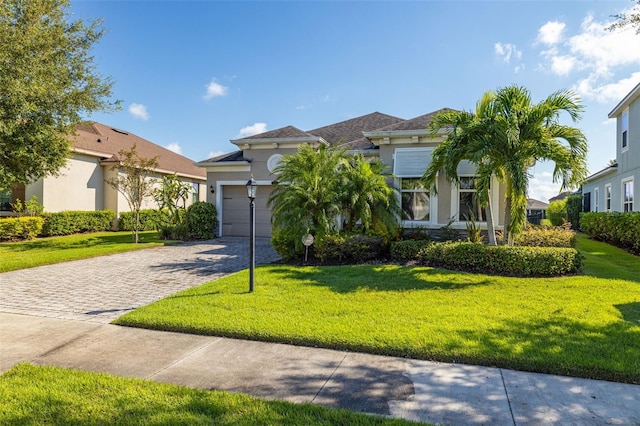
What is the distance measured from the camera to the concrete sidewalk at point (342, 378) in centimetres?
294

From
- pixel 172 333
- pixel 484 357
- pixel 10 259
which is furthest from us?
pixel 10 259

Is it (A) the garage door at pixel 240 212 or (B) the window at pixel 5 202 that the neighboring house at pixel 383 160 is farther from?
(B) the window at pixel 5 202

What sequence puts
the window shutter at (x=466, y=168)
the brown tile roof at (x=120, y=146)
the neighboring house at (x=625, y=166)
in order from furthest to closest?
the brown tile roof at (x=120, y=146) < the neighboring house at (x=625, y=166) < the window shutter at (x=466, y=168)

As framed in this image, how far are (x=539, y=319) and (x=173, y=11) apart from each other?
43.7ft

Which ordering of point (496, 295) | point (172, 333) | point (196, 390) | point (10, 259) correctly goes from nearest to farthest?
point (196, 390), point (172, 333), point (496, 295), point (10, 259)

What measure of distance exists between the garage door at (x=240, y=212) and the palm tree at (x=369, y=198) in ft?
21.8

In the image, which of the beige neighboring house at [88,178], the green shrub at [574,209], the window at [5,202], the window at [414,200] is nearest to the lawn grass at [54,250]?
the beige neighboring house at [88,178]

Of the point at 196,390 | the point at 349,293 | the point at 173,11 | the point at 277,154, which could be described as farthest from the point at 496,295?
the point at 173,11

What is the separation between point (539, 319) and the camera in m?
5.05

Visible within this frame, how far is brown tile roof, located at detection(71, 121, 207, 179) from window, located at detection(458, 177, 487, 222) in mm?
14158

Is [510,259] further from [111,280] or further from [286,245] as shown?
[111,280]

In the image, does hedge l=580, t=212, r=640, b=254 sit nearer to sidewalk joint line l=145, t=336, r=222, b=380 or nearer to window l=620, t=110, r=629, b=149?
window l=620, t=110, r=629, b=149

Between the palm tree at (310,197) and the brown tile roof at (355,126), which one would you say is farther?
the brown tile roof at (355,126)

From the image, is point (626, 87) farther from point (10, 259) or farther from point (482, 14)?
point (10, 259)
